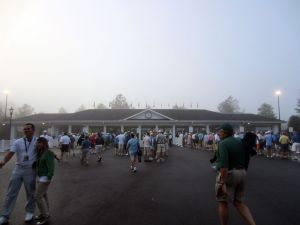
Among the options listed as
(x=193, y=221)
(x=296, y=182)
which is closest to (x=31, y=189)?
(x=193, y=221)

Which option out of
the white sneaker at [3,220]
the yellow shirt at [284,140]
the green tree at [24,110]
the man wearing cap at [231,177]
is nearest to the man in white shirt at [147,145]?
the yellow shirt at [284,140]

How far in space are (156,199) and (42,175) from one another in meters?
3.14

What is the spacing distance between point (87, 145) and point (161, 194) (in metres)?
8.78

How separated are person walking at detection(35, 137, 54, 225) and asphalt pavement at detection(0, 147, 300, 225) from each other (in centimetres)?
24

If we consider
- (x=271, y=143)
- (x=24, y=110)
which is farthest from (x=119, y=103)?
(x=271, y=143)

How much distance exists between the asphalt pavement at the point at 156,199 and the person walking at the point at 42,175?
0.24 metres

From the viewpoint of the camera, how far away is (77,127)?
41.3 metres

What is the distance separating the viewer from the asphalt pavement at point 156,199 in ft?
19.8

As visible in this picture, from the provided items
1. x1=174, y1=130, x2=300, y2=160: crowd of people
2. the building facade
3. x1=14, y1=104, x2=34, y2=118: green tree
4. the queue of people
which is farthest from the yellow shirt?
x1=14, y1=104, x2=34, y2=118: green tree

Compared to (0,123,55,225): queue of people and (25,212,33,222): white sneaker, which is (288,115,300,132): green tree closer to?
(0,123,55,225): queue of people

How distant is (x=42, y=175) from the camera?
590cm

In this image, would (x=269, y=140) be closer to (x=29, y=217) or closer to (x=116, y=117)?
(x=29, y=217)

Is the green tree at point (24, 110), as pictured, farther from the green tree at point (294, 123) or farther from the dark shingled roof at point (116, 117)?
the green tree at point (294, 123)

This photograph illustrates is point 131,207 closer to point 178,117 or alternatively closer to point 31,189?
point 31,189
